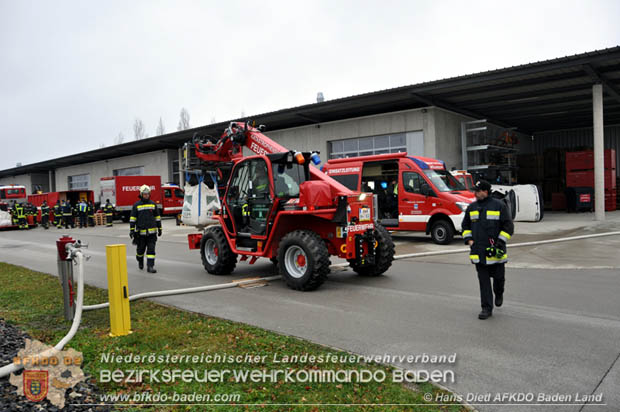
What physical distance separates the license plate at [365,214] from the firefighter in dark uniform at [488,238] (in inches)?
102

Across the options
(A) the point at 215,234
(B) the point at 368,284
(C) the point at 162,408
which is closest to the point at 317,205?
(B) the point at 368,284

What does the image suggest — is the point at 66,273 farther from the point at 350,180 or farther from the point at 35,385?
the point at 350,180

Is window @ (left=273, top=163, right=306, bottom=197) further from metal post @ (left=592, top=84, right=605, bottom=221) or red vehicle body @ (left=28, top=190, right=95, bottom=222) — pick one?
red vehicle body @ (left=28, top=190, right=95, bottom=222)

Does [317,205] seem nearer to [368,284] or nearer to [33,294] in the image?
[368,284]

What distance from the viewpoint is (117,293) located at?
5660 mm

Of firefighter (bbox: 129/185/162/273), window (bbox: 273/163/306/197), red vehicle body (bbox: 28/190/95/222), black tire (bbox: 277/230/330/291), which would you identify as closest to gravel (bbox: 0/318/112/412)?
black tire (bbox: 277/230/330/291)

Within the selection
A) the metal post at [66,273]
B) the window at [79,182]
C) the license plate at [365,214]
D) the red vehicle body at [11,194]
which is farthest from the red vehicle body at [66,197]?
the license plate at [365,214]

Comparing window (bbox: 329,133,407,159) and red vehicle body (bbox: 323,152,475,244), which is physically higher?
window (bbox: 329,133,407,159)

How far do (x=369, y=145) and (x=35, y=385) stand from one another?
2310 centimetres

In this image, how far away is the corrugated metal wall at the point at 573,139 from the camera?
3219cm

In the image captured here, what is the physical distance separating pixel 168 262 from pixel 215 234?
314 centimetres

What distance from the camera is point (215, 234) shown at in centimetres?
995

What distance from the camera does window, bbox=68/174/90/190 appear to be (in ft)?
161

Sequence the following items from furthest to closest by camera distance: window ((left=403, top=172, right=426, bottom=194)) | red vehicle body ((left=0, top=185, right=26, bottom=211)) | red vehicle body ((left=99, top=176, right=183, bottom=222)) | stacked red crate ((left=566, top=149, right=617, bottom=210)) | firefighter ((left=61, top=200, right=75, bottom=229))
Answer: red vehicle body ((left=0, top=185, right=26, bottom=211)) < red vehicle body ((left=99, top=176, right=183, bottom=222)) < firefighter ((left=61, top=200, right=75, bottom=229)) < stacked red crate ((left=566, top=149, right=617, bottom=210)) < window ((left=403, top=172, right=426, bottom=194))
